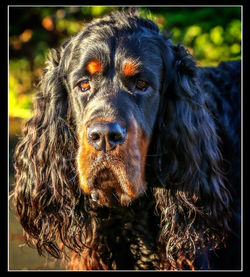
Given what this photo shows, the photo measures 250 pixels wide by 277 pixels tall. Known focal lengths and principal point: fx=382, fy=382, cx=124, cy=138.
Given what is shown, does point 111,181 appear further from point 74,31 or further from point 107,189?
point 74,31

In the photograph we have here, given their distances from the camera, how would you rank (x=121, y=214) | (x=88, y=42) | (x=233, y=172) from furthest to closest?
(x=233, y=172), (x=121, y=214), (x=88, y=42)

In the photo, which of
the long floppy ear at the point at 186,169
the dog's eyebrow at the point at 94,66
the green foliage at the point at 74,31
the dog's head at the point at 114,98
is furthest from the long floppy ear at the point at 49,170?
the green foliage at the point at 74,31

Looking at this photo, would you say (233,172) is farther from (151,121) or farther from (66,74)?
(66,74)

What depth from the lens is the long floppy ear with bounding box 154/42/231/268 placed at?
270 centimetres

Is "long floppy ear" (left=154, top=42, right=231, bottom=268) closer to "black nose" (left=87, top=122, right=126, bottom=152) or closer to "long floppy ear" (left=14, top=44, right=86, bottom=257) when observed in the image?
A: "black nose" (left=87, top=122, right=126, bottom=152)

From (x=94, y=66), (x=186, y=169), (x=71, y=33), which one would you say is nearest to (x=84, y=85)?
(x=94, y=66)

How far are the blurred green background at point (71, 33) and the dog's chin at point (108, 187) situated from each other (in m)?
1.66

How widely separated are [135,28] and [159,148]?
85 cm

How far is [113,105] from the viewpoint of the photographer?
2350 mm

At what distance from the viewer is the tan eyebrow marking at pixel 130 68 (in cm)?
247

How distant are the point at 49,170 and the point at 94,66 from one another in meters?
0.89

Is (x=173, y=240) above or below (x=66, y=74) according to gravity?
below
